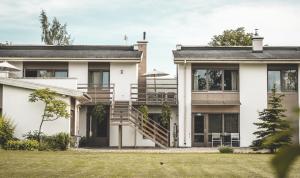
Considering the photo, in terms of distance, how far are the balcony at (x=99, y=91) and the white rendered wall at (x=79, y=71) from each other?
450 mm

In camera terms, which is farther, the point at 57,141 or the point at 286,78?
the point at 286,78

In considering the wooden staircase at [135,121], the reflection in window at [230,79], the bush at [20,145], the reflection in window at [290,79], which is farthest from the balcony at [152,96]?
the bush at [20,145]

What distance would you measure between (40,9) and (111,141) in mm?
34308

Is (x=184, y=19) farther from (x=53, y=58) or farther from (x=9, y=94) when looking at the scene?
(x=9, y=94)

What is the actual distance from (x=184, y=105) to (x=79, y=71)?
644cm

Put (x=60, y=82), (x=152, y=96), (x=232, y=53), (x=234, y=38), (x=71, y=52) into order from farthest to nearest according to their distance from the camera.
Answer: (x=234, y=38), (x=71, y=52), (x=232, y=53), (x=152, y=96), (x=60, y=82)

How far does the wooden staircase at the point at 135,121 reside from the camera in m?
29.8

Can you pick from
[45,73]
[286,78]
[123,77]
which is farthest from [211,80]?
[45,73]

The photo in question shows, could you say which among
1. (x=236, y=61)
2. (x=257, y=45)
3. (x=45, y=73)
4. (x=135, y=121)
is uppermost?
(x=257, y=45)

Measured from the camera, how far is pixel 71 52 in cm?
3544

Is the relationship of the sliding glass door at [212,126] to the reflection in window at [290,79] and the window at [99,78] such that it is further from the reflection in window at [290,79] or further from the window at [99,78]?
the window at [99,78]

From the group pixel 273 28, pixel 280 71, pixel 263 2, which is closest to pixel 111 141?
pixel 280 71

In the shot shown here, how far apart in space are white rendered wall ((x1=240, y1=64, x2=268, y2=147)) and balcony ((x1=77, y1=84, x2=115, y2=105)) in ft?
24.7

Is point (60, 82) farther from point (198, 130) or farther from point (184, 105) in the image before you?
point (198, 130)
